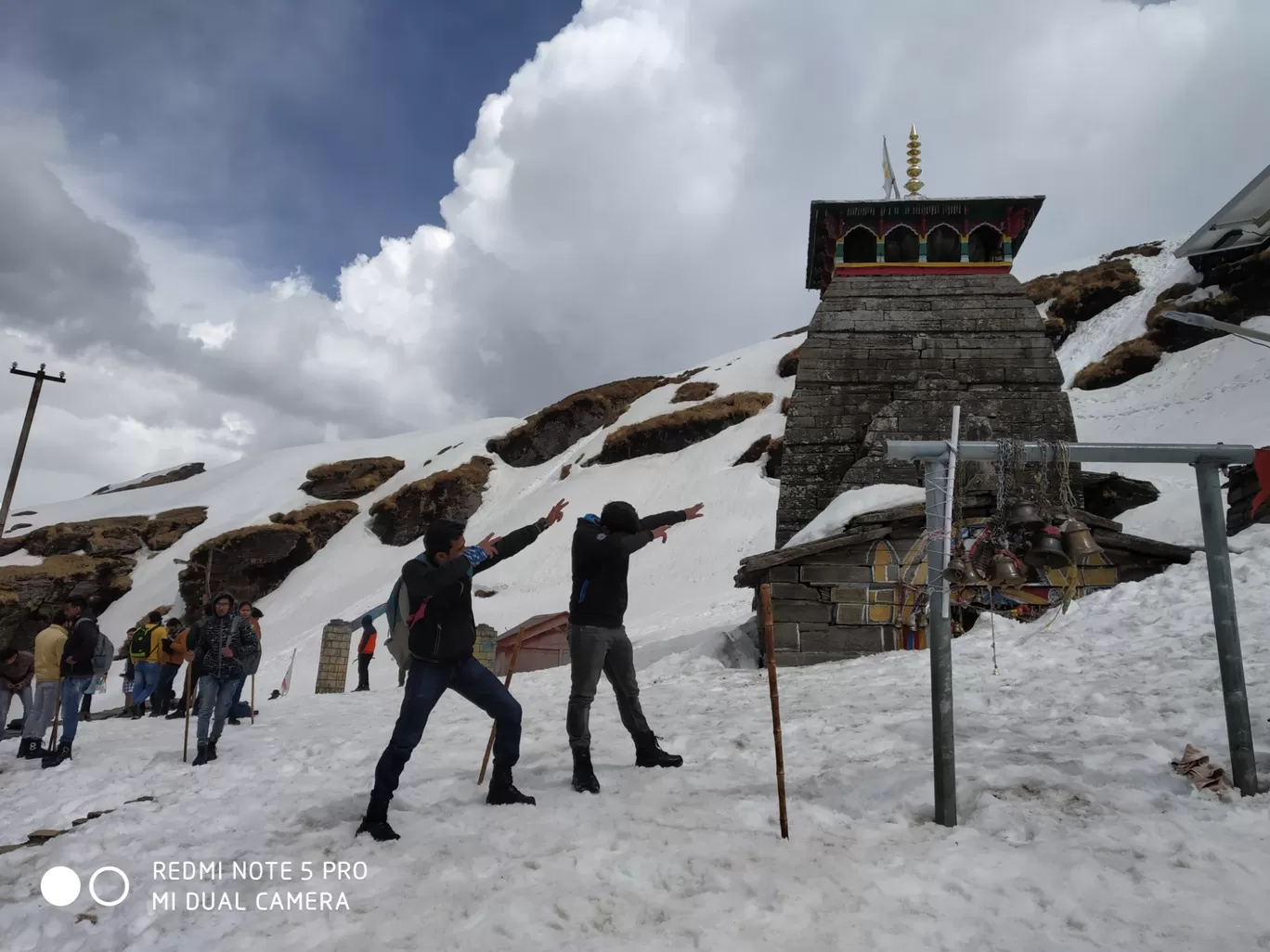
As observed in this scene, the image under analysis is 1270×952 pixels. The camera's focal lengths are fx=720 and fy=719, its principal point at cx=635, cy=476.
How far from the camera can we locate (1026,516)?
488 centimetres

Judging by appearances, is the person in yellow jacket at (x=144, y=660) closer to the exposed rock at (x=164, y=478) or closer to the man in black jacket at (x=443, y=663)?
the man in black jacket at (x=443, y=663)

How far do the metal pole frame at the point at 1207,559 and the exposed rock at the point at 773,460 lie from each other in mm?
33530

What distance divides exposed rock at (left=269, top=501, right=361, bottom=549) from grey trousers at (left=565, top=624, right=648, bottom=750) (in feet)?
157

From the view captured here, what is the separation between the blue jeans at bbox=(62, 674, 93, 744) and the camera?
7.28 metres

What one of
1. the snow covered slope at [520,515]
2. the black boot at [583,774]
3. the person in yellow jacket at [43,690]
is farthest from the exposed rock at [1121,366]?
the person in yellow jacket at [43,690]

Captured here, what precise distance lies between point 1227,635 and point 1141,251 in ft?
224

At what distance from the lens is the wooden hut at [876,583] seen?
10.4m

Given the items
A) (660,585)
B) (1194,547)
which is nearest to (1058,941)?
(1194,547)

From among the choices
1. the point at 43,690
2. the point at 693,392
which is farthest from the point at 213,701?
the point at 693,392

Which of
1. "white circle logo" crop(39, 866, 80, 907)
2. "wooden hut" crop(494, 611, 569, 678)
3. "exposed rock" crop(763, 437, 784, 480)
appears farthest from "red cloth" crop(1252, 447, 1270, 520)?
"exposed rock" crop(763, 437, 784, 480)

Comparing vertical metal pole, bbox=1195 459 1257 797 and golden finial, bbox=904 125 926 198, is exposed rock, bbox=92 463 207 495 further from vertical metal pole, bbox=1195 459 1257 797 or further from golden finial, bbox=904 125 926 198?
vertical metal pole, bbox=1195 459 1257 797

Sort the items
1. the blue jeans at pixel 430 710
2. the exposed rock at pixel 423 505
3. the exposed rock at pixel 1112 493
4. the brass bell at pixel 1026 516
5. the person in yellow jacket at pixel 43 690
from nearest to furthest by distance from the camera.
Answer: the blue jeans at pixel 430 710 < the brass bell at pixel 1026 516 < the person in yellow jacket at pixel 43 690 < the exposed rock at pixel 1112 493 < the exposed rock at pixel 423 505

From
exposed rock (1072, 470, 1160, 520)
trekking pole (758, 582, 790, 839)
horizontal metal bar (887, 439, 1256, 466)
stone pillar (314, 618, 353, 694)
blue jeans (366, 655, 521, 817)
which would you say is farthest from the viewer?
stone pillar (314, 618, 353, 694)

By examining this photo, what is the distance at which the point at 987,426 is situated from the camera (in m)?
13.9
